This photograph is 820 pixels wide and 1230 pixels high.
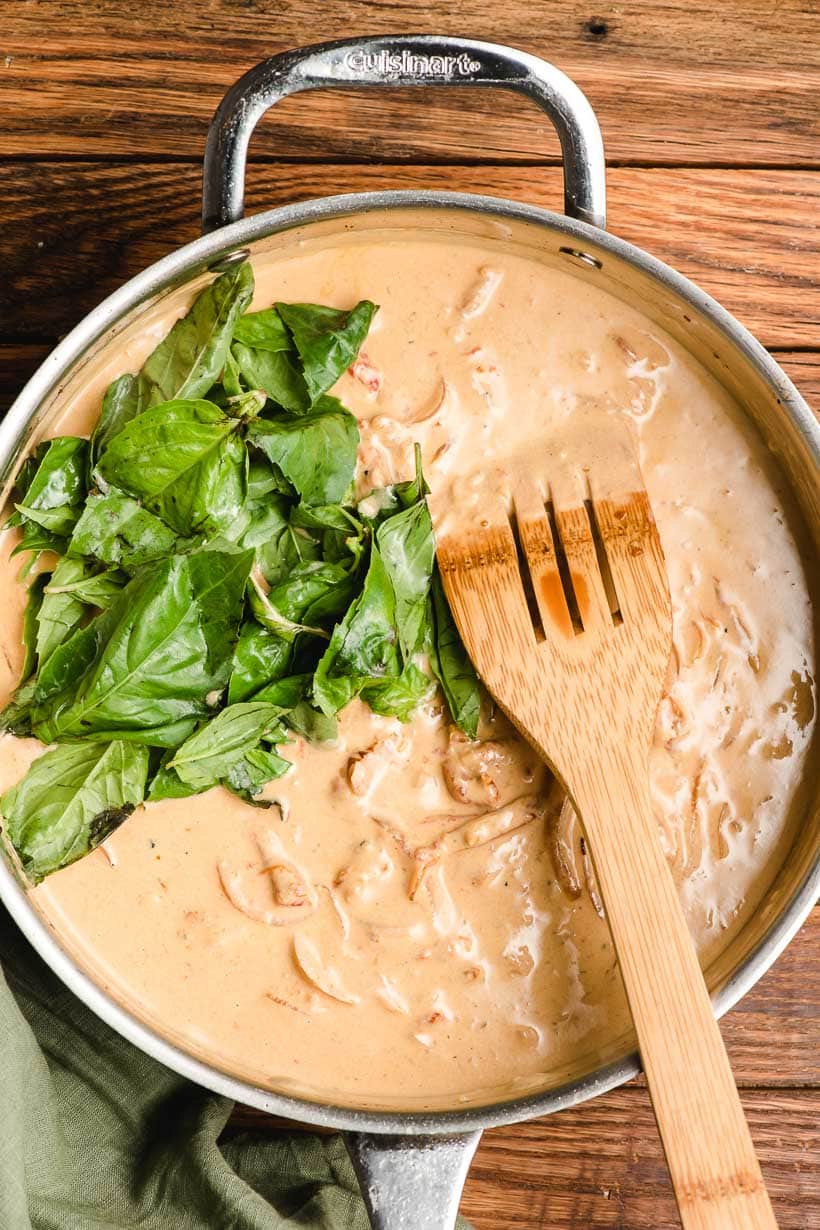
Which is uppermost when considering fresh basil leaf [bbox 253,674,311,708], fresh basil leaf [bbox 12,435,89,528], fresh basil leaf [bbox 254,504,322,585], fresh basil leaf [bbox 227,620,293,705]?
fresh basil leaf [bbox 12,435,89,528]

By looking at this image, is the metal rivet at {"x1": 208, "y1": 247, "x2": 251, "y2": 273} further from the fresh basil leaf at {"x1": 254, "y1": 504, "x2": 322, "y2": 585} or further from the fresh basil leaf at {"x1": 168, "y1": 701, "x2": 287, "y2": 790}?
the fresh basil leaf at {"x1": 168, "y1": 701, "x2": 287, "y2": 790}

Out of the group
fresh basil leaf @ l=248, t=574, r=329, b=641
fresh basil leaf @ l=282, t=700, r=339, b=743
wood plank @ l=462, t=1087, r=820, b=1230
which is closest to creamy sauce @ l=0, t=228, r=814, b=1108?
fresh basil leaf @ l=282, t=700, r=339, b=743

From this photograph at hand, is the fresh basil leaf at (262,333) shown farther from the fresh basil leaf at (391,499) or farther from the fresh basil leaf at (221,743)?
the fresh basil leaf at (221,743)

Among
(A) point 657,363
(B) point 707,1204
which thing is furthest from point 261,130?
(B) point 707,1204

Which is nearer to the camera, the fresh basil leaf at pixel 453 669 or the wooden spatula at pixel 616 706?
the wooden spatula at pixel 616 706

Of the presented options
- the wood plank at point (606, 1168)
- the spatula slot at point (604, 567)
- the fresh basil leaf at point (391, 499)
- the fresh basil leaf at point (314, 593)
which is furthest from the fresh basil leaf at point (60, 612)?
the wood plank at point (606, 1168)
